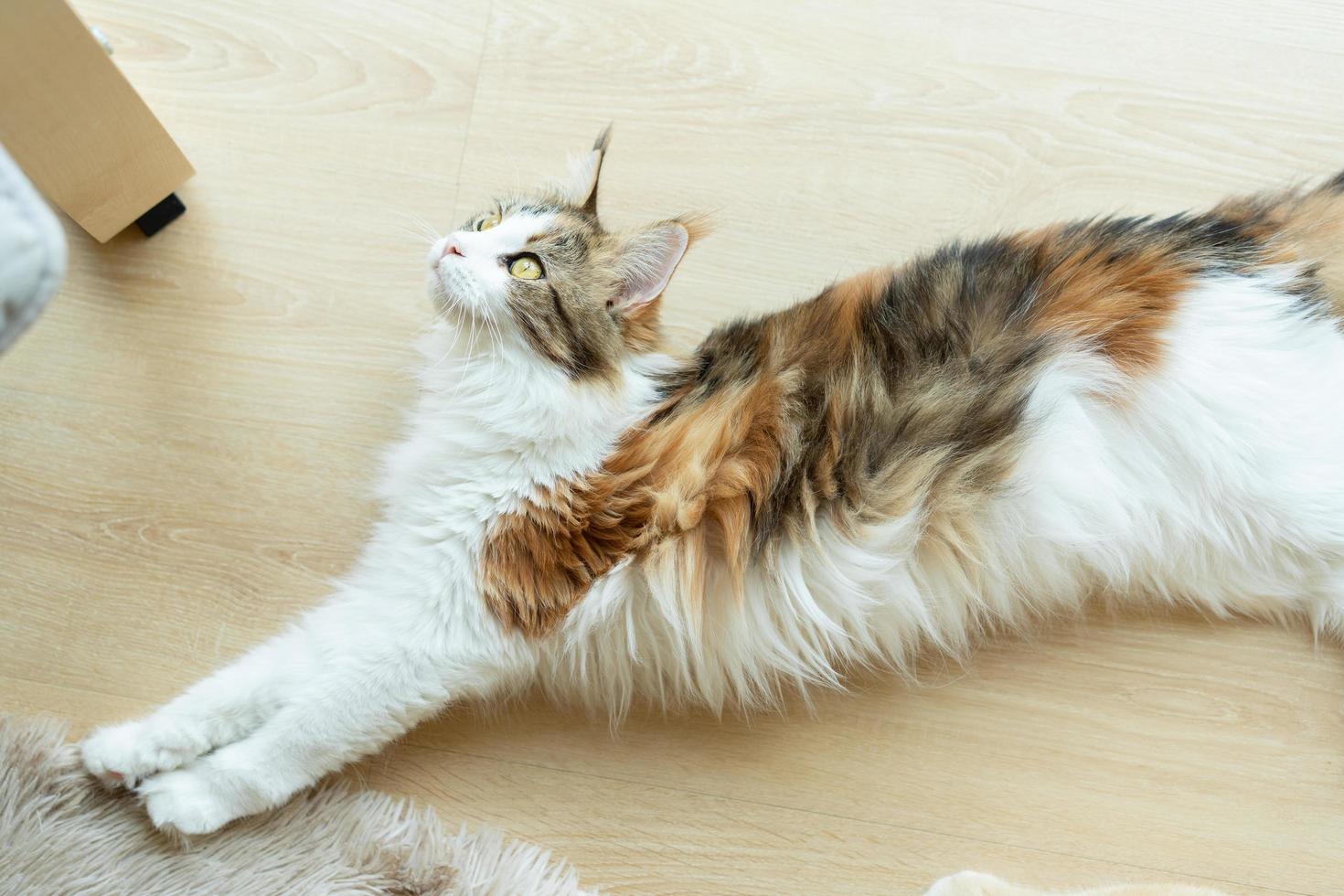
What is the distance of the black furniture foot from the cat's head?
0.56 metres

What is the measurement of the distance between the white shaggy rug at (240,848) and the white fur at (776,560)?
9cm

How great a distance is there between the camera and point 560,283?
1286 mm

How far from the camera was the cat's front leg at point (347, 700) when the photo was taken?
1.22 meters

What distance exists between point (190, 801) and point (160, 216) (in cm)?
96

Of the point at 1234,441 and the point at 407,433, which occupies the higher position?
the point at 1234,441

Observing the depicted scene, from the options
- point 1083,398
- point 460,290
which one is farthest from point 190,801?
point 1083,398

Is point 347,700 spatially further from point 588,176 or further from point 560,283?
A: point 588,176

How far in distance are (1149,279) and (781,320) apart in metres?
0.51

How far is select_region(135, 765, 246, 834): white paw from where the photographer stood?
1.24 meters

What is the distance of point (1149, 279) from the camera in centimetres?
123

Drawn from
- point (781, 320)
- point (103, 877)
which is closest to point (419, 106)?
point (781, 320)

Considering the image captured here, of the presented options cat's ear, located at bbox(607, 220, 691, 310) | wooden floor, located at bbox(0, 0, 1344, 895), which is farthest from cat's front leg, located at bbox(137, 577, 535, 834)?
cat's ear, located at bbox(607, 220, 691, 310)

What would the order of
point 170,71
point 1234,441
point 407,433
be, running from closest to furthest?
point 1234,441 → point 407,433 → point 170,71

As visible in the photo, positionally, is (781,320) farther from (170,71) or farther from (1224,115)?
(170,71)
